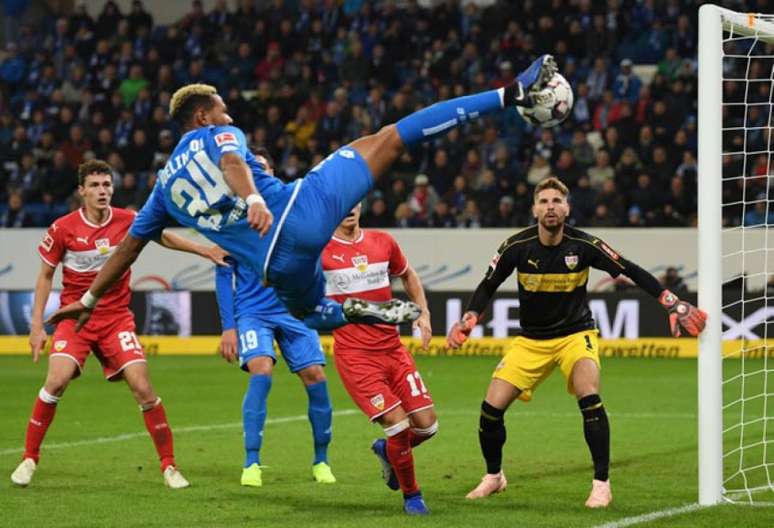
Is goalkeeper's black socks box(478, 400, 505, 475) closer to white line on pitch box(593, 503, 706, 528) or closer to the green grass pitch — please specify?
the green grass pitch

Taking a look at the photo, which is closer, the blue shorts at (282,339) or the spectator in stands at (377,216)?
the blue shorts at (282,339)

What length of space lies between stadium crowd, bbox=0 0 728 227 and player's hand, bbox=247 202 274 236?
15.4m

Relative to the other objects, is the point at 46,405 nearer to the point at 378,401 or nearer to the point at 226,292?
the point at 226,292

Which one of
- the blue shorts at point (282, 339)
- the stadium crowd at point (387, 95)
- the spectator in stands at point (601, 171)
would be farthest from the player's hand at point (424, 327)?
the spectator in stands at point (601, 171)

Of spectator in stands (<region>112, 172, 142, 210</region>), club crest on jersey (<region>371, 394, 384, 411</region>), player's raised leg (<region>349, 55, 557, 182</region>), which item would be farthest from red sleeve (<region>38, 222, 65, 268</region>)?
spectator in stands (<region>112, 172, 142, 210</region>)

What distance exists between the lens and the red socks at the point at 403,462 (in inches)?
323

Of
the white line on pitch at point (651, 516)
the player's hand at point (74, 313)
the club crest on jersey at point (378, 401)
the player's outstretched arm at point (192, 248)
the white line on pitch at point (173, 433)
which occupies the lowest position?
the white line on pitch at point (173, 433)

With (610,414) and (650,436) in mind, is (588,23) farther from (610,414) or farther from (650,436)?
(650,436)

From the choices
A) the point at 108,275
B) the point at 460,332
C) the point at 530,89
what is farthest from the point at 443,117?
the point at 108,275

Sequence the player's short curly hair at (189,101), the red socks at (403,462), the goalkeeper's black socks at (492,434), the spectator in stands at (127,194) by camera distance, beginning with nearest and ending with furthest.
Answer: the player's short curly hair at (189,101)
the red socks at (403,462)
the goalkeeper's black socks at (492,434)
the spectator in stands at (127,194)

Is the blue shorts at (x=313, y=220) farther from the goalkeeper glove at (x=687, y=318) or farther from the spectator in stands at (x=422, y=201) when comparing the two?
the spectator in stands at (x=422, y=201)

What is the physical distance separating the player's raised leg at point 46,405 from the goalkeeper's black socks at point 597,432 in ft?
11.8

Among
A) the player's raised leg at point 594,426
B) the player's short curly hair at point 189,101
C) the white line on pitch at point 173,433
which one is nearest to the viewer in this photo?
the player's short curly hair at point 189,101

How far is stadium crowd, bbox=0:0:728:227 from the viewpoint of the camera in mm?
22547
